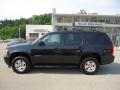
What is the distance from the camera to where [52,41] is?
1076 centimetres

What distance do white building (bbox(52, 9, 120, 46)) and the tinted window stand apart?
42.4 m

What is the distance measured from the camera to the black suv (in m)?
10.6

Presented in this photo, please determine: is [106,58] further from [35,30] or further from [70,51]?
[35,30]

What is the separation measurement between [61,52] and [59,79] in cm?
146

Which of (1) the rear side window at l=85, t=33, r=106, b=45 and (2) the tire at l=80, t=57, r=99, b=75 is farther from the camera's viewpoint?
(1) the rear side window at l=85, t=33, r=106, b=45

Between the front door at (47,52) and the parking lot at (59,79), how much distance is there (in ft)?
1.79

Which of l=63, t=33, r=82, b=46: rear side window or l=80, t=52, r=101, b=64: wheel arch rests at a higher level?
l=63, t=33, r=82, b=46: rear side window

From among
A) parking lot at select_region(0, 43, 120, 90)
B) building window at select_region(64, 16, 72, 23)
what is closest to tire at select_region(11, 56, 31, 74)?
parking lot at select_region(0, 43, 120, 90)

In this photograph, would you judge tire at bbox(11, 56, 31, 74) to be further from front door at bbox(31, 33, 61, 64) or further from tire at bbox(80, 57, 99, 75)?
tire at bbox(80, 57, 99, 75)

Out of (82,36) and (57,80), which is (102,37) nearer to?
(82,36)

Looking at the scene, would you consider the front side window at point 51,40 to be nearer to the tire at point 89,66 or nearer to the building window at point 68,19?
the tire at point 89,66

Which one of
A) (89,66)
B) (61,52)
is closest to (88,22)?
(89,66)

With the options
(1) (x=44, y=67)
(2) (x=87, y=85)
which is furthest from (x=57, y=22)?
(2) (x=87, y=85)

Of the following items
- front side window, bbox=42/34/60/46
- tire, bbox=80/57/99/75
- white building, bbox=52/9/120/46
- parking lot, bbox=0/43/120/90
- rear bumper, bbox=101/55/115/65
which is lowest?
parking lot, bbox=0/43/120/90
